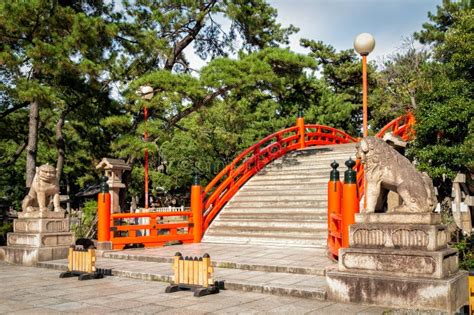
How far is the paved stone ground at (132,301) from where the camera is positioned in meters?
5.76

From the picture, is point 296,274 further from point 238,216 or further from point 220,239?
point 238,216

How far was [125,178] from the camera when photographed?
1551 cm

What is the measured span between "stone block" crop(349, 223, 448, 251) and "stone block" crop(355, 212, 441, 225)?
55 mm

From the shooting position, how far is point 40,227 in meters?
10.5

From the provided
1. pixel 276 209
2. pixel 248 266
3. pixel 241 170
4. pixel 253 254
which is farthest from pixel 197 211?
pixel 248 266

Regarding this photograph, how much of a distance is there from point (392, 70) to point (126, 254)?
16296 mm

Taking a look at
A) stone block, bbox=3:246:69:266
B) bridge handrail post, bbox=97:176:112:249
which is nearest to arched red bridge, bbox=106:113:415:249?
bridge handrail post, bbox=97:176:112:249

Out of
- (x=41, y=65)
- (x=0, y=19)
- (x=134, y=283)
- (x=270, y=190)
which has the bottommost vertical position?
(x=134, y=283)

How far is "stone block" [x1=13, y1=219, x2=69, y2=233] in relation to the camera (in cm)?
1055

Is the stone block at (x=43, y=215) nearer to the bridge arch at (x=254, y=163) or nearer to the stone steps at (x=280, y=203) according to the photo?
the bridge arch at (x=254, y=163)

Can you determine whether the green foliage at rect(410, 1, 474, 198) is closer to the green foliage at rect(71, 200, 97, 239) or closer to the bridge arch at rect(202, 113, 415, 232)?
the bridge arch at rect(202, 113, 415, 232)

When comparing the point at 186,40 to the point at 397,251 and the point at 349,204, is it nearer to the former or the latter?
the point at 349,204

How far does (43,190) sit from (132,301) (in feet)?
17.4

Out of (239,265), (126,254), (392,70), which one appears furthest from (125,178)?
→ (392,70)
